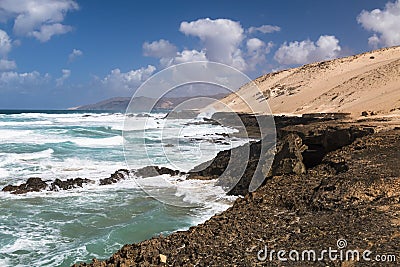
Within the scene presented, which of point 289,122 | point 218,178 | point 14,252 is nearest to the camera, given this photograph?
point 14,252

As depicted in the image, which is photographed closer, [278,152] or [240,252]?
[240,252]

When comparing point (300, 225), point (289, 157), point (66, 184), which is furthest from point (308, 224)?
point (66, 184)

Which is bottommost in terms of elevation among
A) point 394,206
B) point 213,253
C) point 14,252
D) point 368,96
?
point 14,252

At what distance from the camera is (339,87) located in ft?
131

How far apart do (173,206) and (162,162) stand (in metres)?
7.46

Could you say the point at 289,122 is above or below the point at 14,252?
above

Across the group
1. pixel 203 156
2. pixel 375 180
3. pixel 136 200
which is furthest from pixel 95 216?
pixel 203 156

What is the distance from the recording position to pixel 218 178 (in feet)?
39.3

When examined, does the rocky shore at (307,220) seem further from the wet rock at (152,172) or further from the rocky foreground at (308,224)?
the wet rock at (152,172)

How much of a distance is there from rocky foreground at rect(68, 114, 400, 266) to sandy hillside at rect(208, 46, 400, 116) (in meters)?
16.6

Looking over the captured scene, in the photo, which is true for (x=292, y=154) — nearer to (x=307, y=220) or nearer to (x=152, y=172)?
(x=307, y=220)

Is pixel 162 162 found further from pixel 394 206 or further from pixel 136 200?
pixel 394 206

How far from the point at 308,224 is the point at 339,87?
1530 inches

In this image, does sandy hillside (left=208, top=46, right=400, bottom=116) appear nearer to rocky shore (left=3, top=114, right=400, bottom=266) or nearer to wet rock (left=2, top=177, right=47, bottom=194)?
wet rock (left=2, top=177, right=47, bottom=194)
